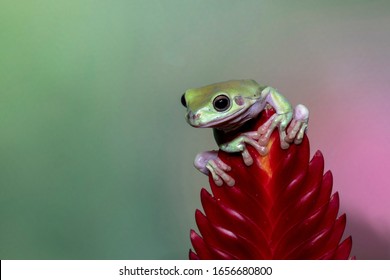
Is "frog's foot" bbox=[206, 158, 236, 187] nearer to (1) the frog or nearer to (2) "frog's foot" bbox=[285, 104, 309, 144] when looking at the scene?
(1) the frog

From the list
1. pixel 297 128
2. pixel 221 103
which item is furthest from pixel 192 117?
pixel 297 128

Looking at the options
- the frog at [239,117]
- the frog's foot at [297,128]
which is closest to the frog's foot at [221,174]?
the frog at [239,117]

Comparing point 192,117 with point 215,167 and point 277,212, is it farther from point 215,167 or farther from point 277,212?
point 277,212

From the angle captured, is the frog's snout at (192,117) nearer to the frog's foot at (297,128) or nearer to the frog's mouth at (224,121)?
Answer: the frog's mouth at (224,121)

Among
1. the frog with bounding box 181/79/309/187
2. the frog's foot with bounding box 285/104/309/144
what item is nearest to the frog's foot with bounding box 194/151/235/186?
the frog with bounding box 181/79/309/187
